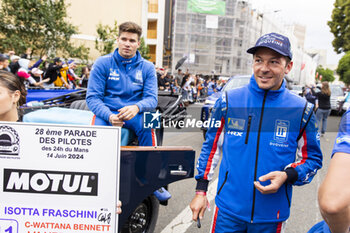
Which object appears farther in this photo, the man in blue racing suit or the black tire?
the black tire

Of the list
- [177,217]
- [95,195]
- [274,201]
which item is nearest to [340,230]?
[274,201]

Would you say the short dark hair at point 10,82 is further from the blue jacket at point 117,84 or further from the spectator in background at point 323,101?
the spectator in background at point 323,101

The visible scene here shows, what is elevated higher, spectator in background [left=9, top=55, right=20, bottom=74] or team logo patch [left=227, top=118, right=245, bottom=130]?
spectator in background [left=9, top=55, right=20, bottom=74]

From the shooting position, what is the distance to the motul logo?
64.4 inches

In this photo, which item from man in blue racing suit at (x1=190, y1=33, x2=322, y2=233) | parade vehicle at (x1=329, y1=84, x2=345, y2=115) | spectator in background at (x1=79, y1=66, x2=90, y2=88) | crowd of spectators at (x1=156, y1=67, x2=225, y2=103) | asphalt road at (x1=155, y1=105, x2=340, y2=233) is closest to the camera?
man in blue racing suit at (x1=190, y1=33, x2=322, y2=233)

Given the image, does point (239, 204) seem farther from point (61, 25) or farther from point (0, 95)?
point (61, 25)

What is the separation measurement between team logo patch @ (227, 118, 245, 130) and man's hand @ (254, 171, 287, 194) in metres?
0.32

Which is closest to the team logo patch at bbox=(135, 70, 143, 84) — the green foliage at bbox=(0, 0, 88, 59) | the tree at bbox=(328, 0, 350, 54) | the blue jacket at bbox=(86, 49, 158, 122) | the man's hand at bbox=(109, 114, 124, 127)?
the blue jacket at bbox=(86, 49, 158, 122)

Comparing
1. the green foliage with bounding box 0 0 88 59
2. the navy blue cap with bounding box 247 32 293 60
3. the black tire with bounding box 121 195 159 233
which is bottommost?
the black tire with bounding box 121 195 159 233

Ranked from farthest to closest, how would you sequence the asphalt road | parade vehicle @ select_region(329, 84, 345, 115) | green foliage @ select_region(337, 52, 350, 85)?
green foliage @ select_region(337, 52, 350, 85) → parade vehicle @ select_region(329, 84, 345, 115) → the asphalt road

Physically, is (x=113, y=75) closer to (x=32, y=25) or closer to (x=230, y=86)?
(x=230, y=86)

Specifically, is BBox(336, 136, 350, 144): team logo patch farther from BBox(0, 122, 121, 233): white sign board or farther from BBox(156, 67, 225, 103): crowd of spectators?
BBox(156, 67, 225, 103): crowd of spectators

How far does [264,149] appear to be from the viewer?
1670 mm

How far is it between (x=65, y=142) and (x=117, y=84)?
1.04 meters
